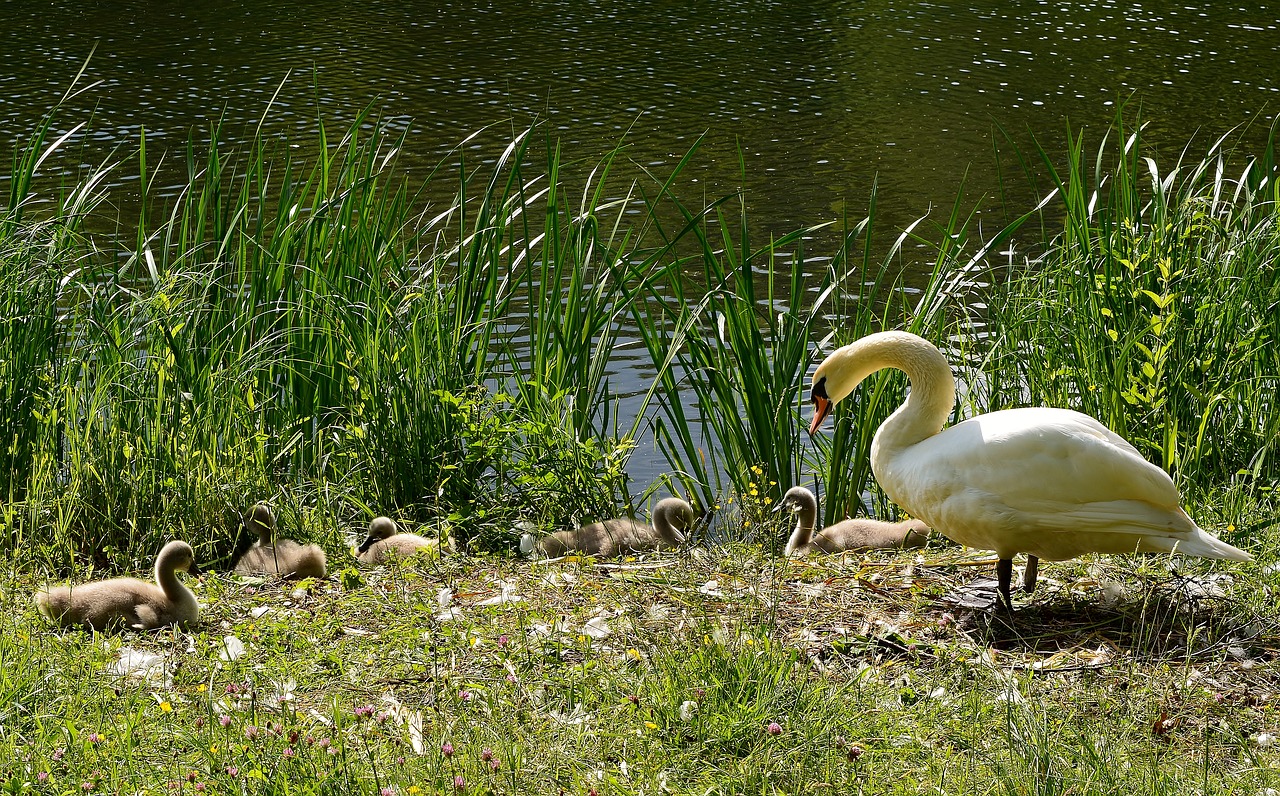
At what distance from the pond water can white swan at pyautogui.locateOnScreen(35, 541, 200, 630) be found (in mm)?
9451

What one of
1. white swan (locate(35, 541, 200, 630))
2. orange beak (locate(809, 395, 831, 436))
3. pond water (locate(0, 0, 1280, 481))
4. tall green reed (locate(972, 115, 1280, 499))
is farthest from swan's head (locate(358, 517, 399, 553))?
pond water (locate(0, 0, 1280, 481))

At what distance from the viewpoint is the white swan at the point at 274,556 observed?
527 centimetres

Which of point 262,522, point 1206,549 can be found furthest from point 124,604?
point 1206,549

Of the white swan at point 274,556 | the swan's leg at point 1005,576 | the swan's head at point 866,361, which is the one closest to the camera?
the swan's leg at point 1005,576

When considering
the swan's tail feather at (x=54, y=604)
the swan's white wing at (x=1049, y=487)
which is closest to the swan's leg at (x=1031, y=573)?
the swan's white wing at (x=1049, y=487)

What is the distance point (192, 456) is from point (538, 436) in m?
1.45

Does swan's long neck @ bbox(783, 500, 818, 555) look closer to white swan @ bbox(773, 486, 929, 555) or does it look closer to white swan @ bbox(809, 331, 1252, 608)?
white swan @ bbox(773, 486, 929, 555)

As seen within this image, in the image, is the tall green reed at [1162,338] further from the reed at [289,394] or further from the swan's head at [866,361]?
the reed at [289,394]

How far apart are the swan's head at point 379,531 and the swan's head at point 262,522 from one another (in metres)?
0.39

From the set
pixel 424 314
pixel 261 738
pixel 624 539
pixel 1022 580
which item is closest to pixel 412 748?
pixel 261 738

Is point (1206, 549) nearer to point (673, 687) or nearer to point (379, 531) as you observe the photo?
point (673, 687)

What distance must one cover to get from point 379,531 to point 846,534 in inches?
78.3

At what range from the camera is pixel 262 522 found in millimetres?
5461

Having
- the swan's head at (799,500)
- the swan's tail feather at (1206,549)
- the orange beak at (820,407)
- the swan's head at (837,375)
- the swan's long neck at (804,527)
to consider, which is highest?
the swan's head at (837,375)
